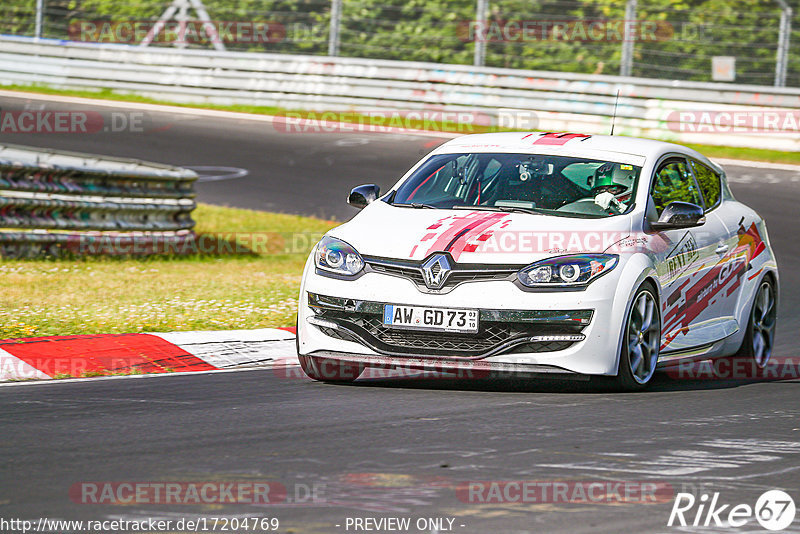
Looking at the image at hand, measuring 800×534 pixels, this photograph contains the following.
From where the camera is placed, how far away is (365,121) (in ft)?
85.3

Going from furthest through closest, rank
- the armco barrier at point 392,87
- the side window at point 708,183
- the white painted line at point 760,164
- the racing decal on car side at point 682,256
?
the armco barrier at point 392,87, the white painted line at point 760,164, the side window at point 708,183, the racing decal on car side at point 682,256

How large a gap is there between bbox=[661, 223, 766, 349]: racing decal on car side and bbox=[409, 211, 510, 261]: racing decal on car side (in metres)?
1.24

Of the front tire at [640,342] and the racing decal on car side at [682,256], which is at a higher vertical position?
the racing decal on car side at [682,256]

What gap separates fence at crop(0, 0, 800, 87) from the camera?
2338 centimetres

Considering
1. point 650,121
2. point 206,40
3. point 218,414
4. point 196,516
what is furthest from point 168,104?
point 196,516

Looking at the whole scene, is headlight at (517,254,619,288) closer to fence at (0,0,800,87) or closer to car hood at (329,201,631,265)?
car hood at (329,201,631,265)

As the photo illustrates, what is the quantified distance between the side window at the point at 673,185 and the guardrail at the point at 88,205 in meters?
6.60

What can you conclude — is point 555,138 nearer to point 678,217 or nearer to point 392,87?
point 678,217

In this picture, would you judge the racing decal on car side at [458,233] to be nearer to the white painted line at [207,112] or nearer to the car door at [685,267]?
the car door at [685,267]

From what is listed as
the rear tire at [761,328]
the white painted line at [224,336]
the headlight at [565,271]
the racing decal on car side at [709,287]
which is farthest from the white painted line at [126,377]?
the rear tire at [761,328]

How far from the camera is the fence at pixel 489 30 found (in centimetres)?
2338

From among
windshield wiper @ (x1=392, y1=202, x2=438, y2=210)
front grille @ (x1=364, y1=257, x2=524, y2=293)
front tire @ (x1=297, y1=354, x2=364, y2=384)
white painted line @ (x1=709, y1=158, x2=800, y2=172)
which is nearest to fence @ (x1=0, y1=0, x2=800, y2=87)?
white painted line @ (x1=709, y1=158, x2=800, y2=172)

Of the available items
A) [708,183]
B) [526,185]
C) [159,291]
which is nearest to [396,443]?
[526,185]

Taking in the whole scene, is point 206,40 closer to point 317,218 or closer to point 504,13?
point 504,13
